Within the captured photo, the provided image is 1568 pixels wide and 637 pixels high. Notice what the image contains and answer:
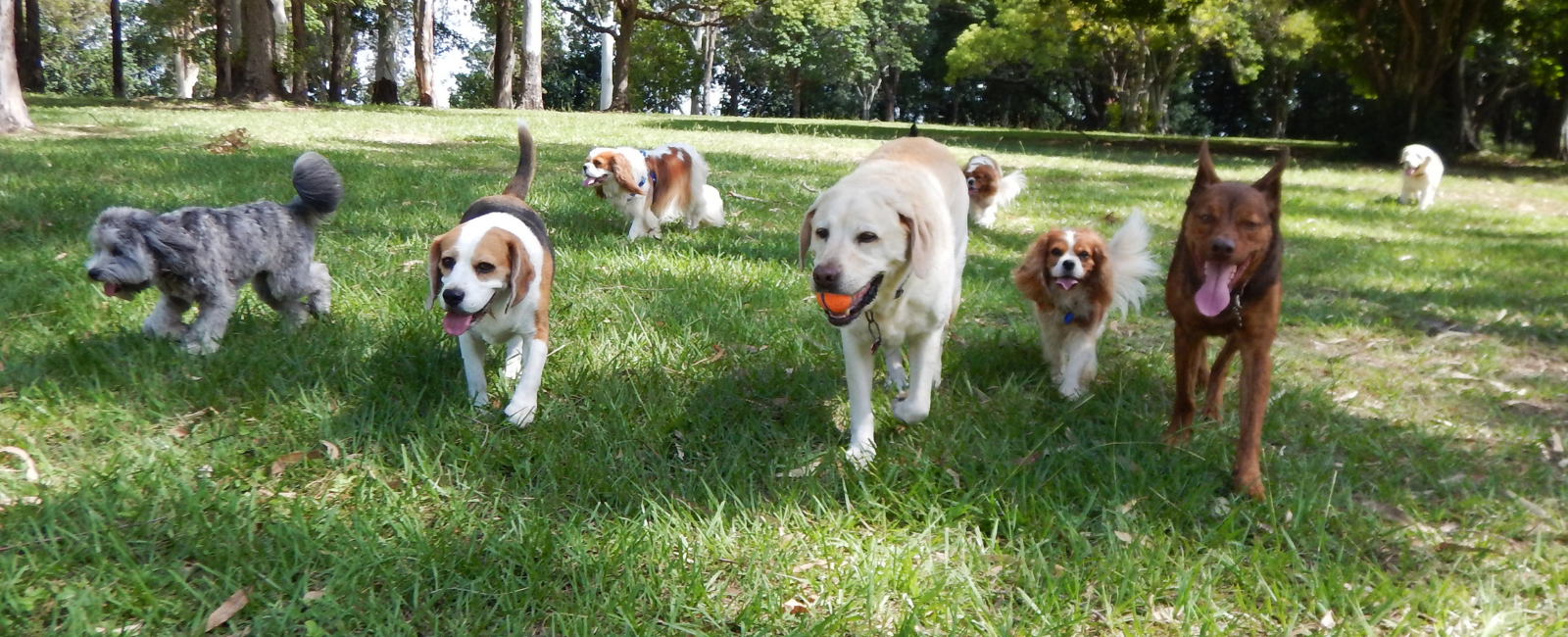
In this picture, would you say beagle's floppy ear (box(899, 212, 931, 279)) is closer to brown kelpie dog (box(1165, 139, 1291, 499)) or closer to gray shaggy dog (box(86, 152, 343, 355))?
brown kelpie dog (box(1165, 139, 1291, 499))

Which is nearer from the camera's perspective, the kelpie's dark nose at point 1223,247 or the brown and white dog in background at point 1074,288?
the kelpie's dark nose at point 1223,247

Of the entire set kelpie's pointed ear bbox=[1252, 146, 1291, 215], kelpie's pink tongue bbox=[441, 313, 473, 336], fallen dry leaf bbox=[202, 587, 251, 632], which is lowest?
fallen dry leaf bbox=[202, 587, 251, 632]

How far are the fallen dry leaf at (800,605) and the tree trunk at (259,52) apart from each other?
2630 centimetres

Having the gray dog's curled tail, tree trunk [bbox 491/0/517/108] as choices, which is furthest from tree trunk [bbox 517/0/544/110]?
the gray dog's curled tail

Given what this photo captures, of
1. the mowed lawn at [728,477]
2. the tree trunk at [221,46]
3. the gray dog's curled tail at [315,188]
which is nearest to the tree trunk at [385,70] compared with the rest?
the tree trunk at [221,46]

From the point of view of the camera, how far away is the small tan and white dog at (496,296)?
3.54 m

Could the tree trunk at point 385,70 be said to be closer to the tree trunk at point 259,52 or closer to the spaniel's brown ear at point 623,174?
the tree trunk at point 259,52

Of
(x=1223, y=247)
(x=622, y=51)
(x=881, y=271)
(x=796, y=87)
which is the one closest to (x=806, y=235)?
(x=881, y=271)

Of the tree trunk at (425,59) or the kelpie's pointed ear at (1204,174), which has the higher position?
the tree trunk at (425,59)

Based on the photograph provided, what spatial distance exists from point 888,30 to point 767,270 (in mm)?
48886

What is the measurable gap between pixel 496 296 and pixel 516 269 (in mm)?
181

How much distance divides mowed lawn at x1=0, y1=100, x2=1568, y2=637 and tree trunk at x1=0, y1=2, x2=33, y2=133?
A: 9220 mm

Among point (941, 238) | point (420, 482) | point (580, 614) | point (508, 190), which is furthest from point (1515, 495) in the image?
point (508, 190)

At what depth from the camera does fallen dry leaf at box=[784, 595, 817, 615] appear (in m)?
2.59
